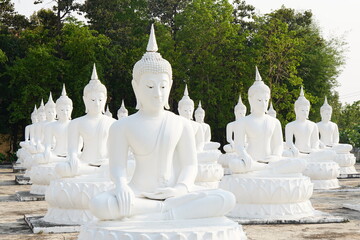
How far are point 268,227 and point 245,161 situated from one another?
4.60 feet

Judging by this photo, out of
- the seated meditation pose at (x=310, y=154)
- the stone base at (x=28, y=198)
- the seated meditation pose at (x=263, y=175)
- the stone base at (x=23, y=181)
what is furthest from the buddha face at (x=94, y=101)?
the stone base at (x=23, y=181)

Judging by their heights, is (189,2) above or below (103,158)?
above

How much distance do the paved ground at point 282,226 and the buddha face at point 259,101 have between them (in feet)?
7.50

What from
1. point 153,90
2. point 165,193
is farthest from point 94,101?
point 165,193

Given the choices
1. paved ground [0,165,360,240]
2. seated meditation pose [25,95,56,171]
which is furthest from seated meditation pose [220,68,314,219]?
seated meditation pose [25,95,56,171]

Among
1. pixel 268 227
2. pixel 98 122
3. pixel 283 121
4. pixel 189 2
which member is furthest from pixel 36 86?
pixel 268 227

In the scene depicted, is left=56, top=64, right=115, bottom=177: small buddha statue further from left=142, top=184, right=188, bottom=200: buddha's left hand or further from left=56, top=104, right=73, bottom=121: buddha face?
left=142, top=184, right=188, bottom=200: buddha's left hand

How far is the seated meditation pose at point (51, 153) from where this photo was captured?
14664mm

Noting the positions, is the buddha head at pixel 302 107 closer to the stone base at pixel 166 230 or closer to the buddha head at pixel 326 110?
the buddha head at pixel 326 110

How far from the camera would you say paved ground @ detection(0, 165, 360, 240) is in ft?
30.0

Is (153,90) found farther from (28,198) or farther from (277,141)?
(28,198)

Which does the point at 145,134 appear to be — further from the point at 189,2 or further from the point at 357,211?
the point at 189,2

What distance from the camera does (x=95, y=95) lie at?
11195 millimetres

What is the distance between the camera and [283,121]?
30922 mm
